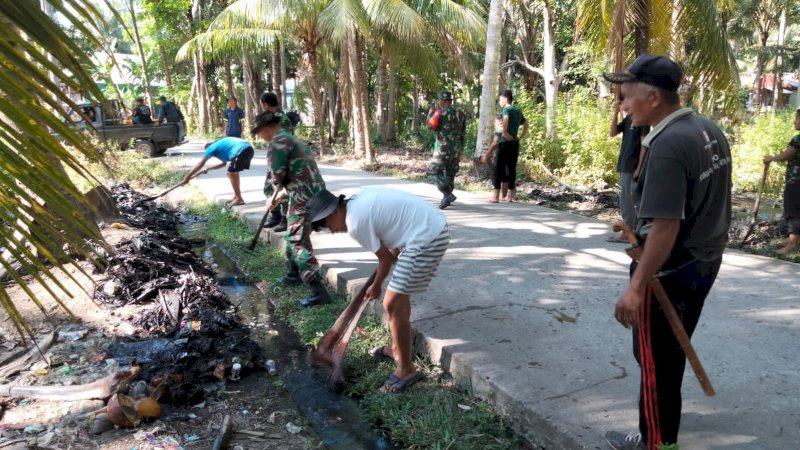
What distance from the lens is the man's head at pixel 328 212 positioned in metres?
3.18

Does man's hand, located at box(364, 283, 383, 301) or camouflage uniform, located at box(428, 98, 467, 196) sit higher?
camouflage uniform, located at box(428, 98, 467, 196)

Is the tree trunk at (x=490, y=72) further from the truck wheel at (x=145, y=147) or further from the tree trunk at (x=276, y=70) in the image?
the truck wheel at (x=145, y=147)

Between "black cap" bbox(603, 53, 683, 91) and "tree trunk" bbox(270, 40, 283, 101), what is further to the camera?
"tree trunk" bbox(270, 40, 283, 101)

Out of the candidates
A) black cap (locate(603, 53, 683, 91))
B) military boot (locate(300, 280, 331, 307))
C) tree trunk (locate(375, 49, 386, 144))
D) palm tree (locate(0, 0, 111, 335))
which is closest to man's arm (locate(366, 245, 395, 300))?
military boot (locate(300, 280, 331, 307))

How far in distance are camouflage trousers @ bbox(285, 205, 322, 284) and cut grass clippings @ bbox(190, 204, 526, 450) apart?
306mm

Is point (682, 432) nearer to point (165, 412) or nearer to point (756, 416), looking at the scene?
point (756, 416)

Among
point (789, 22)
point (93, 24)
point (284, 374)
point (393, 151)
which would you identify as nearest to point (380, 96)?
point (393, 151)

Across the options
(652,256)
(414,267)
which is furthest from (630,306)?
(414,267)

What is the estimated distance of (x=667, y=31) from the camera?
24.2 feet

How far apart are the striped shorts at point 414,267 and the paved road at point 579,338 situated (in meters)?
0.64

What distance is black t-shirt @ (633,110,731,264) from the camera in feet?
6.72

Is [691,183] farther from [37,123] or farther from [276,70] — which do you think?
[276,70]

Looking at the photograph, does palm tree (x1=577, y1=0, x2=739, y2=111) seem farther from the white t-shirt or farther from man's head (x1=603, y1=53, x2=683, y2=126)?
man's head (x1=603, y1=53, x2=683, y2=126)

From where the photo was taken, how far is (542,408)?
2887mm
